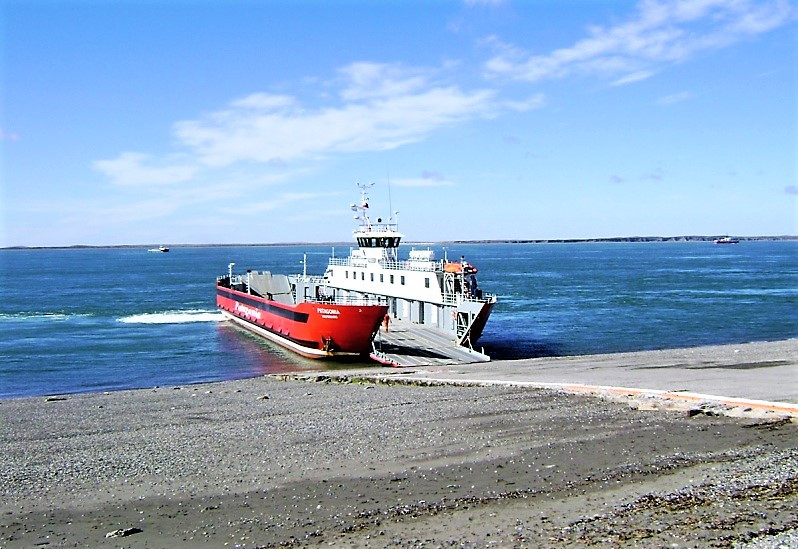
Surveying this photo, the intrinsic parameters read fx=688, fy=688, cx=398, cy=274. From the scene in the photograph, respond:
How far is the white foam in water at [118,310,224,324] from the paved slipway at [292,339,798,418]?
33.4 meters

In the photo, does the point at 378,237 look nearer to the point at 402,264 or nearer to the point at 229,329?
the point at 402,264

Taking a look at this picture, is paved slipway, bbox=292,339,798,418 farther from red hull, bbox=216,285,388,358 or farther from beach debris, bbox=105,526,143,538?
beach debris, bbox=105,526,143,538

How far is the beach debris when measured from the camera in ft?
41.0

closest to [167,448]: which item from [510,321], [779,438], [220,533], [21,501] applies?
[21,501]

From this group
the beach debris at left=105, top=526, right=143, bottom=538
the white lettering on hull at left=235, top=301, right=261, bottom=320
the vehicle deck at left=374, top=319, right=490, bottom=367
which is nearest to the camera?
the beach debris at left=105, top=526, right=143, bottom=538

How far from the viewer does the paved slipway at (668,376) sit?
2038 centimetres

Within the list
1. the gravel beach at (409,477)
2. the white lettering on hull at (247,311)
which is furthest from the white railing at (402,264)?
the gravel beach at (409,477)

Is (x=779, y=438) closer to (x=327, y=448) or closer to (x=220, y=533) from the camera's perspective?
(x=327, y=448)

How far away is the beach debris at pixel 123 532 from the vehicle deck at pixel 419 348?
2254cm

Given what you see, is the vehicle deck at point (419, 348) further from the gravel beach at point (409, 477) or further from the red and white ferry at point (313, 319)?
the gravel beach at point (409, 477)

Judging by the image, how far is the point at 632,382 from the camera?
83.7 ft

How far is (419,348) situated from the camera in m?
38.1

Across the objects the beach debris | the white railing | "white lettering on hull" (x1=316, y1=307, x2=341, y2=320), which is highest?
the white railing

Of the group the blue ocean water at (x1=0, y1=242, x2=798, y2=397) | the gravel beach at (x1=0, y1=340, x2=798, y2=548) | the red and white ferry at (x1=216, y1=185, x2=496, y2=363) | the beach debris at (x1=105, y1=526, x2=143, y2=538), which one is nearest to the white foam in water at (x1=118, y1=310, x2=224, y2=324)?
the blue ocean water at (x1=0, y1=242, x2=798, y2=397)
